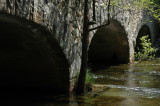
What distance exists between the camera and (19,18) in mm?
3578

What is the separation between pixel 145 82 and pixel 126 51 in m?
3.99

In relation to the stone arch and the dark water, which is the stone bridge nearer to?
the stone arch

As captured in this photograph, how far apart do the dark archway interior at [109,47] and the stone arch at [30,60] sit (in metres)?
3.93

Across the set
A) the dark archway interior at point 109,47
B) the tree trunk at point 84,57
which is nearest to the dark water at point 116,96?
the tree trunk at point 84,57

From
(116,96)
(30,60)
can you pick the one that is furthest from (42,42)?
(116,96)

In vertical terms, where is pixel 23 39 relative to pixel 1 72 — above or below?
above

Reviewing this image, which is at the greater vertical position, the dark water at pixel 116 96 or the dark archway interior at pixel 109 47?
the dark archway interior at pixel 109 47

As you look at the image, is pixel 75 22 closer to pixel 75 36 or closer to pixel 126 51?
pixel 75 36

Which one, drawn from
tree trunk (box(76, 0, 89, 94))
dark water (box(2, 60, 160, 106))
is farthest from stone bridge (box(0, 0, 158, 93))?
dark water (box(2, 60, 160, 106))

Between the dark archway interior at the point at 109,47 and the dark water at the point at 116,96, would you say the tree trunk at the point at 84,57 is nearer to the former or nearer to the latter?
the dark water at the point at 116,96

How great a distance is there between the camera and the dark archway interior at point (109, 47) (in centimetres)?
975

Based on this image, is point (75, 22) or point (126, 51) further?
point (126, 51)

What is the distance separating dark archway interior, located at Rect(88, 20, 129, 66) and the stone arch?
3.93 metres

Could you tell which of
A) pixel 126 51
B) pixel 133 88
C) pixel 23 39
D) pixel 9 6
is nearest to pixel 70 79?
pixel 23 39
